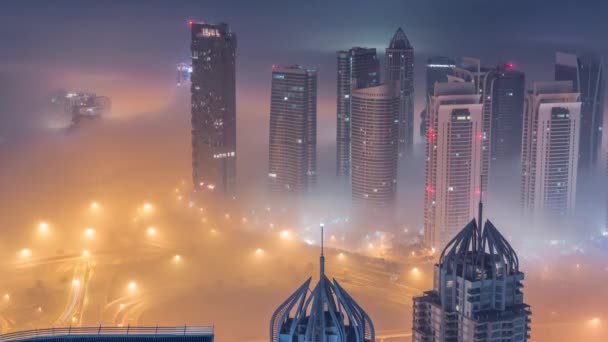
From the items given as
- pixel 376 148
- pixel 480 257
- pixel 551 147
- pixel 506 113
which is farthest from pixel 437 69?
pixel 480 257

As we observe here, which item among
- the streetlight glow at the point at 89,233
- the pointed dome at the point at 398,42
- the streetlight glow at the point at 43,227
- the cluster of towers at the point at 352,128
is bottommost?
the streetlight glow at the point at 89,233

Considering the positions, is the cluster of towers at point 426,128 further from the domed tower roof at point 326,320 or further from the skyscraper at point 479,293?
the domed tower roof at point 326,320

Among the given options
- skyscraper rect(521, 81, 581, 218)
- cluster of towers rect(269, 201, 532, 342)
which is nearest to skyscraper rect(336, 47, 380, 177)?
skyscraper rect(521, 81, 581, 218)

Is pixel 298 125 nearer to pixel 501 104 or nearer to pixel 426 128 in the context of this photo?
pixel 426 128

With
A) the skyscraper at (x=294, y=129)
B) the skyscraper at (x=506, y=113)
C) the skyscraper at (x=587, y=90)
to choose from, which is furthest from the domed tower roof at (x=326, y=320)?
the skyscraper at (x=587, y=90)

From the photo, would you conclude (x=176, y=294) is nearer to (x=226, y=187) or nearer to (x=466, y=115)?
(x=226, y=187)

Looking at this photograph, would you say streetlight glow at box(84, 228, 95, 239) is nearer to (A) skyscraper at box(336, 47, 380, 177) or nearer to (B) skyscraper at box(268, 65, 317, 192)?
(B) skyscraper at box(268, 65, 317, 192)

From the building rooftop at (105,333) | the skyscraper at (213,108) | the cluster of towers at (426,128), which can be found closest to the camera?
the building rooftop at (105,333)

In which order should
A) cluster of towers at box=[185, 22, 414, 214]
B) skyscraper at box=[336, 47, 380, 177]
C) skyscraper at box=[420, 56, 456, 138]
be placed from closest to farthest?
1. cluster of towers at box=[185, 22, 414, 214]
2. skyscraper at box=[336, 47, 380, 177]
3. skyscraper at box=[420, 56, 456, 138]
